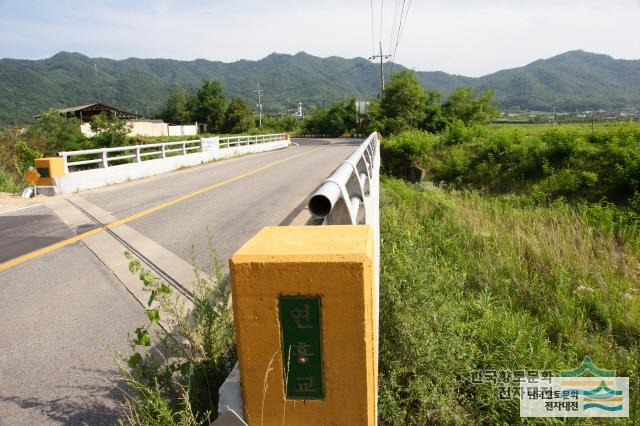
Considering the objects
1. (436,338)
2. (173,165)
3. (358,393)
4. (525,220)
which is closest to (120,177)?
(173,165)

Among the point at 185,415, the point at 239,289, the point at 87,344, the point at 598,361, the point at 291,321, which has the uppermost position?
the point at 239,289

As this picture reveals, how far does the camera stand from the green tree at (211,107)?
91250 millimetres

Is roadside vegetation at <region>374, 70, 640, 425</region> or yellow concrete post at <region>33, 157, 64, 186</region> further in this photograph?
yellow concrete post at <region>33, 157, 64, 186</region>

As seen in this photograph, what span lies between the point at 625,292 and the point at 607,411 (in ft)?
12.8

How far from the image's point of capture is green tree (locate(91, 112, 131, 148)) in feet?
123

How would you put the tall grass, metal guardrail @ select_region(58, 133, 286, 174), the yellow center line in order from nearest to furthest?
1. the tall grass
2. the yellow center line
3. metal guardrail @ select_region(58, 133, 286, 174)

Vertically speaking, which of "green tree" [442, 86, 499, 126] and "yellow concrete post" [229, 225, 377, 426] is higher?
"green tree" [442, 86, 499, 126]

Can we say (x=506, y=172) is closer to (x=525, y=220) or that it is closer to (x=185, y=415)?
(x=525, y=220)

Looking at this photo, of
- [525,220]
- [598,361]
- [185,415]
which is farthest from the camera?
[525,220]

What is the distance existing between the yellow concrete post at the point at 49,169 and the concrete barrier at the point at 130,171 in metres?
0.14

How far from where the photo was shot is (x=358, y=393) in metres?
1.99

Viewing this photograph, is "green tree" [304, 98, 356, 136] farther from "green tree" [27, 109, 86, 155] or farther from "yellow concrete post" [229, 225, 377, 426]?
"yellow concrete post" [229, 225, 377, 426]

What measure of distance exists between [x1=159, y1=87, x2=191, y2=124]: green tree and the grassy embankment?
3729 inches

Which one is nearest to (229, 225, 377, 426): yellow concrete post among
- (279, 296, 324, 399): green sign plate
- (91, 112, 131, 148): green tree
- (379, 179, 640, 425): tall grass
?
(279, 296, 324, 399): green sign plate
